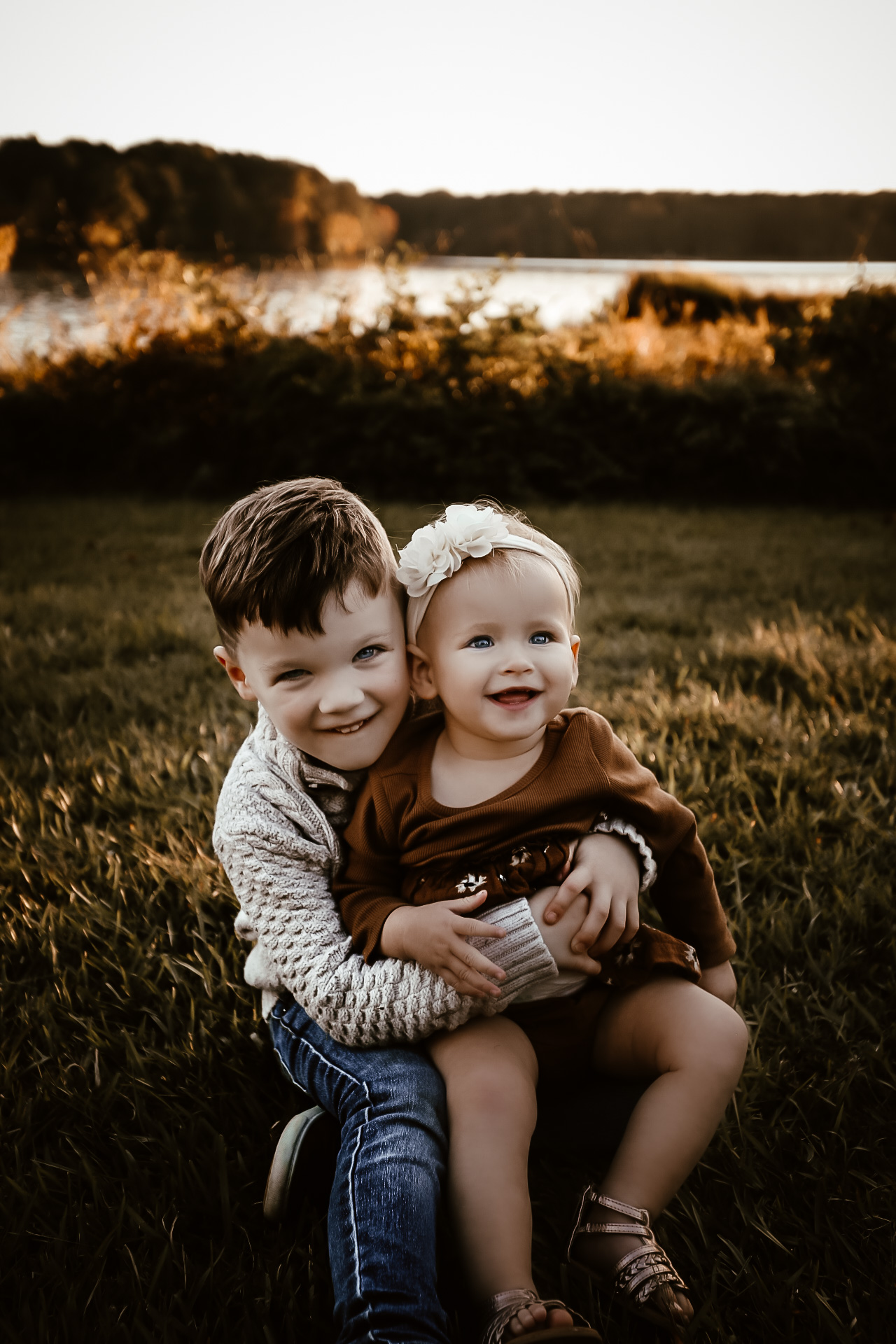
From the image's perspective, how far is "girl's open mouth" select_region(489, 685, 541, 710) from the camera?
1.34 metres

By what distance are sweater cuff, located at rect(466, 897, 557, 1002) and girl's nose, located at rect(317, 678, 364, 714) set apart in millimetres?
384

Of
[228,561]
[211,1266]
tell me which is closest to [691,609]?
[228,561]

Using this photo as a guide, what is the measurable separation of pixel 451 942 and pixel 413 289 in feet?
21.6

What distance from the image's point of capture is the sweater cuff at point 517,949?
1272 millimetres

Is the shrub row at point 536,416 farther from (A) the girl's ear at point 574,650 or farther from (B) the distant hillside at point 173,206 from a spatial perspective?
(A) the girl's ear at point 574,650

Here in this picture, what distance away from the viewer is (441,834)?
4.48 feet

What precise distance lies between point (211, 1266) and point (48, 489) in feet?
23.1

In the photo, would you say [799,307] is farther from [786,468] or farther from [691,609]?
[691,609]

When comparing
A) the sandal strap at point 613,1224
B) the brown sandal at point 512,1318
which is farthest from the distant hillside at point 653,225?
the brown sandal at point 512,1318

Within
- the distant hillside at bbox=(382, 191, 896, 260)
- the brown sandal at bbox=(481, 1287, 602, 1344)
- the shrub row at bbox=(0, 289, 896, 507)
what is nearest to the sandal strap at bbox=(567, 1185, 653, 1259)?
the brown sandal at bbox=(481, 1287, 602, 1344)

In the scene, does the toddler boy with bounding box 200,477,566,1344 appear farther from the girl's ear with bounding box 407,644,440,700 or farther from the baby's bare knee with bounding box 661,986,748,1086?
the baby's bare knee with bounding box 661,986,748,1086

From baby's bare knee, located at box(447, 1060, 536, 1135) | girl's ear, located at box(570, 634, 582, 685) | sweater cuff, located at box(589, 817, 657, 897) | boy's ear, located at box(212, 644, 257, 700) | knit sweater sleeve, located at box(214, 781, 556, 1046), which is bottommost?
baby's bare knee, located at box(447, 1060, 536, 1135)

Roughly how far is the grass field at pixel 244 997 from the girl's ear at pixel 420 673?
741mm

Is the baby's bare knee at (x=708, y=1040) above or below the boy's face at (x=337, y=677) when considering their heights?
below
